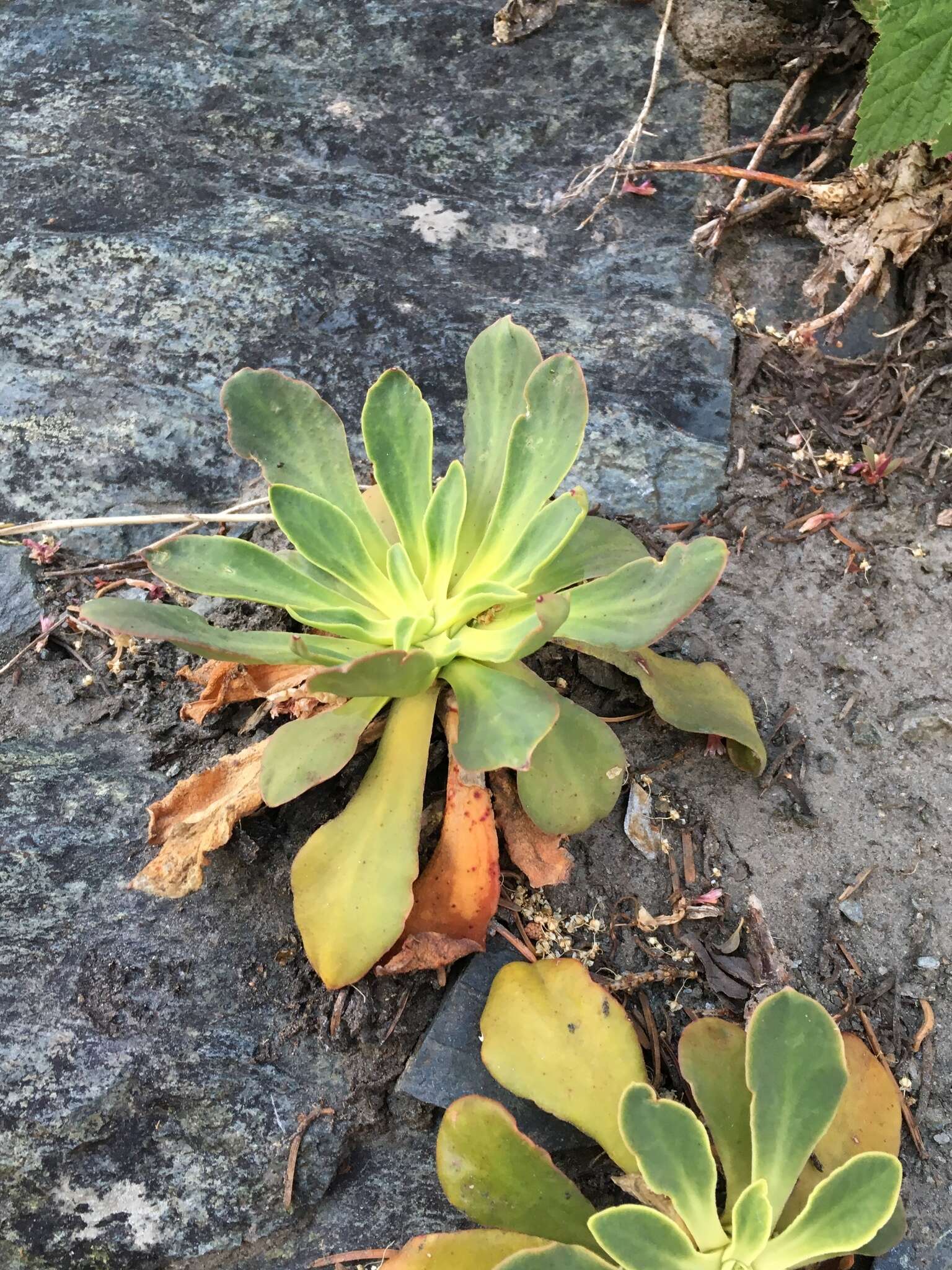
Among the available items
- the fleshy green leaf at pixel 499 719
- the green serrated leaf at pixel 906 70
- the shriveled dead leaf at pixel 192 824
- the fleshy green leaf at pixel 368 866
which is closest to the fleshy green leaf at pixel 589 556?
the fleshy green leaf at pixel 499 719

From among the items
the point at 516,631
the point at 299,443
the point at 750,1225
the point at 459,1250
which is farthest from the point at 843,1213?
the point at 299,443

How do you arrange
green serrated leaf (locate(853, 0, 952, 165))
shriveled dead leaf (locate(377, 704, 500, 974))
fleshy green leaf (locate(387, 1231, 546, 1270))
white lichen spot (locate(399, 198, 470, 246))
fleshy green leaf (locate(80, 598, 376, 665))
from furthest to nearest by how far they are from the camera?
1. white lichen spot (locate(399, 198, 470, 246))
2. green serrated leaf (locate(853, 0, 952, 165))
3. shriveled dead leaf (locate(377, 704, 500, 974))
4. fleshy green leaf (locate(80, 598, 376, 665))
5. fleshy green leaf (locate(387, 1231, 546, 1270))

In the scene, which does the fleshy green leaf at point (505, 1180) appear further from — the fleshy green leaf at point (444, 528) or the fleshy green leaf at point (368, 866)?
the fleshy green leaf at point (444, 528)

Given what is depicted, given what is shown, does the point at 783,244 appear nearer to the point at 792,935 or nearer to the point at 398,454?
Answer: the point at 398,454

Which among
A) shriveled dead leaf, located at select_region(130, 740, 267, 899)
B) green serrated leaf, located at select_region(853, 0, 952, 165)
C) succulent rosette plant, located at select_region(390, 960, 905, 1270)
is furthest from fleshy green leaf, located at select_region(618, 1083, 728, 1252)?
green serrated leaf, located at select_region(853, 0, 952, 165)

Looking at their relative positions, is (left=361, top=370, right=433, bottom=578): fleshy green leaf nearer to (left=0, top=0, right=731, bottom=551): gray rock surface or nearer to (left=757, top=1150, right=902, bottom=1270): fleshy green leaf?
(left=0, top=0, right=731, bottom=551): gray rock surface
